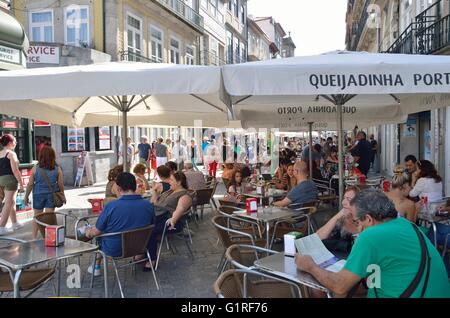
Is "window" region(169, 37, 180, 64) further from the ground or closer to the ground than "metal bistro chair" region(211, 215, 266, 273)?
further from the ground

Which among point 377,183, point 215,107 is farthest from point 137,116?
point 377,183

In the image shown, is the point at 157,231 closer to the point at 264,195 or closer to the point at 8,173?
the point at 264,195

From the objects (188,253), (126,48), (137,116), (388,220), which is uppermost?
(126,48)

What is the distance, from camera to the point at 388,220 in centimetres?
281

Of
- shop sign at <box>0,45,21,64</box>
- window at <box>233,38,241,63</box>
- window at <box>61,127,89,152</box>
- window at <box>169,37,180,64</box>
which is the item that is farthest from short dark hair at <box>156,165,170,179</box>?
window at <box>233,38,241,63</box>

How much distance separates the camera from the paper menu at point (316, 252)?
3.38 m

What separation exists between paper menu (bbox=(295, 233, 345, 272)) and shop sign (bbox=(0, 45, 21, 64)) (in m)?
7.67

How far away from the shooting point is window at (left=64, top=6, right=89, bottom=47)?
680 inches

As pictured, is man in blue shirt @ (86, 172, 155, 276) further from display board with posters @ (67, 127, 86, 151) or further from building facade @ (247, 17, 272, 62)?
building facade @ (247, 17, 272, 62)

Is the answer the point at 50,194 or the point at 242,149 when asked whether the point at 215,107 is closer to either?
→ the point at 50,194

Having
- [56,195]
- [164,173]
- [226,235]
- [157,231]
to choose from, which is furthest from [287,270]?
[56,195]

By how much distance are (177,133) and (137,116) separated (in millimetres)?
17286

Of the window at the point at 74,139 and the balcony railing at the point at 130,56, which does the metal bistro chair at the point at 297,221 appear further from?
the balcony railing at the point at 130,56

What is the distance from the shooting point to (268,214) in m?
5.51
